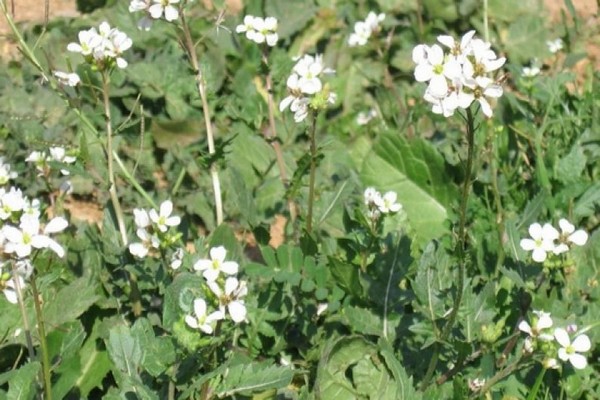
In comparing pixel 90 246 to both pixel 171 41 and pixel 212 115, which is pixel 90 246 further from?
pixel 171 41

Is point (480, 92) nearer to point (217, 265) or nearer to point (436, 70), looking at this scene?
point (436, 70)

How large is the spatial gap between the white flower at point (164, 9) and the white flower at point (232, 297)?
38.2 inches

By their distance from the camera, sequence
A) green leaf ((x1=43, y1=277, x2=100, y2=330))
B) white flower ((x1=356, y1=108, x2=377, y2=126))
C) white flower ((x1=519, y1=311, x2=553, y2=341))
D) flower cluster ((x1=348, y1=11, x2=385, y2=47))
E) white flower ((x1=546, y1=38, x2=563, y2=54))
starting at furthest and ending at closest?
white flower ((x1=546, y1=38, x2=563, y2=54))
white flower ((x1=356, y1=108, x2=377, y2=126))
flower cluster ((x1=348, y1=11, x2=385, y2=47))
green leaf ((x1=43, y1=277, x2=100, y2=330))
white flower ((x1=519, y1=311, x2=553, y2=341))

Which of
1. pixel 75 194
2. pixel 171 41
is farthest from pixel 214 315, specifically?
pixel 171 41

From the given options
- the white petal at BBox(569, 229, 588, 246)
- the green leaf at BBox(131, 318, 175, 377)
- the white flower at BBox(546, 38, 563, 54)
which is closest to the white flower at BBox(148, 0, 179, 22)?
the green leaf at BBox(131, 318, 175, 377)

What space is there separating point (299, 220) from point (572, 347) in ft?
3.63

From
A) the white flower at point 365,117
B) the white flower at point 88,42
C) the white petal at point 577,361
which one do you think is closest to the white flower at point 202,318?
the white flower at point 88,42

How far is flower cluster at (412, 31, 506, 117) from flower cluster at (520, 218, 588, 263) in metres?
0.92

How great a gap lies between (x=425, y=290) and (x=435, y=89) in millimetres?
936

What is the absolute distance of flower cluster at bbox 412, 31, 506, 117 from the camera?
7.48 ft

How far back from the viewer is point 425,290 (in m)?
3.02

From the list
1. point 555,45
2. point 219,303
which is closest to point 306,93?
point 219,303

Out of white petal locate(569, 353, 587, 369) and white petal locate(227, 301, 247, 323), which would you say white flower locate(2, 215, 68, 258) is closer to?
white petal locate(227, 301, 247, 323)

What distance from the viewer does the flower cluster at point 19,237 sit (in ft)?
7.57
